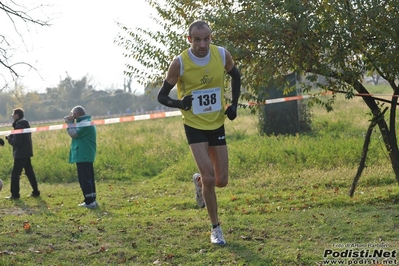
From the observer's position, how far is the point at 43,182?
1606cm

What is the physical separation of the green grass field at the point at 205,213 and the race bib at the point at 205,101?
142 cm

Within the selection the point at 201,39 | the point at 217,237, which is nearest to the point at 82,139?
the point at 217,237

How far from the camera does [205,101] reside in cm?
680

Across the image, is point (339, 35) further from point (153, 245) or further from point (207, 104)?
point (153, 245)

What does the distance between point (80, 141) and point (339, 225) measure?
516cm

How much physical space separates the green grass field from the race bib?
142 centimetres

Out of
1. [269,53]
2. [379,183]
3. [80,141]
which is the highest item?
[269,53]

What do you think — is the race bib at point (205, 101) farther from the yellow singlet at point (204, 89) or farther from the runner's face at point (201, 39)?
the runner's face at point (201, 39)

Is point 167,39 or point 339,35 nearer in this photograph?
point 339,35

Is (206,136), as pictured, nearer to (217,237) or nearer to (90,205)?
(217,237)

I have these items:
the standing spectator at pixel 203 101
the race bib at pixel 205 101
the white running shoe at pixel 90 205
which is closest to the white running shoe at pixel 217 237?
the standing spectator at pixel 203 101

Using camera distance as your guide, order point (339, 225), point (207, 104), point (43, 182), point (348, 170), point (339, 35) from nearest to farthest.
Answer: point (207, 104)
point (339, 225)
point (339, 35)
point (348, 170)
point (43, 182)

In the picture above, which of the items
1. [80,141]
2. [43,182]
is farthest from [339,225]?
[43,182]

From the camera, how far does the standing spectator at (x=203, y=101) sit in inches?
266
